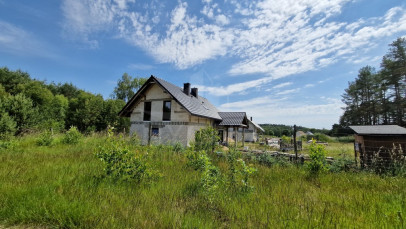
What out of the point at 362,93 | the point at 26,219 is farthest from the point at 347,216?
the point at 362,93

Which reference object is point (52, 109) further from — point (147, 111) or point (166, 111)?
point (166, 111)

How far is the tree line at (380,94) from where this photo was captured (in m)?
22.8

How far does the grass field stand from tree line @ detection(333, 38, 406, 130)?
99.6 ft

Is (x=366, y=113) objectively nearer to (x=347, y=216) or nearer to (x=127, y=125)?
(x=347, y=216)

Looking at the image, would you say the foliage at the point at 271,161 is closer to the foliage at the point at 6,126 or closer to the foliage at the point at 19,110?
the foliage at the point at 6,126

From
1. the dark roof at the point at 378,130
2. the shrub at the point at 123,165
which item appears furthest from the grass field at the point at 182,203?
the dark roof at the point at 378,130

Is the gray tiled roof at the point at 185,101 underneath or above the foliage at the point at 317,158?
above

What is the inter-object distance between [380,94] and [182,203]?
3820 centimetres

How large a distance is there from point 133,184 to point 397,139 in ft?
30.7

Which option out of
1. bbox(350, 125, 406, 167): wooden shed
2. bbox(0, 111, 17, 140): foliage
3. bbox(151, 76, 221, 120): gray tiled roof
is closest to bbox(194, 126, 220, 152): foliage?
bbox(350, 125, 406, 167): wooden shed

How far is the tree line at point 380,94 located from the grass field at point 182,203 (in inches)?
1195

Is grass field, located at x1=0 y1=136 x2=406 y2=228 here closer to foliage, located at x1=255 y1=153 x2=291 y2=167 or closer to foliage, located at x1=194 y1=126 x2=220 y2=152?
foliage, located at x1=255 y1=153 x2=291 y2=167

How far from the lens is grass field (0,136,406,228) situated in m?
2.34

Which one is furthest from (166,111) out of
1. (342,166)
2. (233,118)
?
(342,166)
